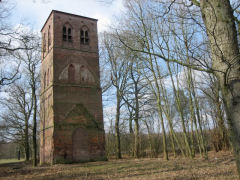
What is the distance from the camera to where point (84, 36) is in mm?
24156

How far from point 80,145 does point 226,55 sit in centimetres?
1848

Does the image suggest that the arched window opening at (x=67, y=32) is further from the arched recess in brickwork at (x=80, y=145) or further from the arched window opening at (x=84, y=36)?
the arched recess in brickwork at (x=80, y=145)

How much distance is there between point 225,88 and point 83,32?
22843mm

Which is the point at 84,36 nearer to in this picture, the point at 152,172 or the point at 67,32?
the point at 67,32

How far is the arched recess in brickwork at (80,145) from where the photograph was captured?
780 inches

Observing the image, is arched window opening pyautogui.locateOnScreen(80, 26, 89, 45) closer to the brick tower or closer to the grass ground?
the brick tower

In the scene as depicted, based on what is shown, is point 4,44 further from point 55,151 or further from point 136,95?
point 136,95

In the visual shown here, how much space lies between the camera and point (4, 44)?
11594 millimetres

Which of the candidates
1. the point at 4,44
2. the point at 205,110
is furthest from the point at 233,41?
the point at 205,110

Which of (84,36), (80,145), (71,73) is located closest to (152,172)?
(80,145)

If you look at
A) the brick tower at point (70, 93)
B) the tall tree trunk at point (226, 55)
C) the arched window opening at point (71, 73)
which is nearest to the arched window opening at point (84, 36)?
the brick tower at point (70, 93)

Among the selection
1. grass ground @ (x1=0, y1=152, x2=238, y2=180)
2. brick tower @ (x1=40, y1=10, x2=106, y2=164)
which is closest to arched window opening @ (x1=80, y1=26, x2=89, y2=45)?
brick tower @ (x1=40, y1=10, x2=106, y2=164)

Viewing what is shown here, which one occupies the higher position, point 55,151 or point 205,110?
point 205,110

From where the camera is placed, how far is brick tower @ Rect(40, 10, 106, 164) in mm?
19797
